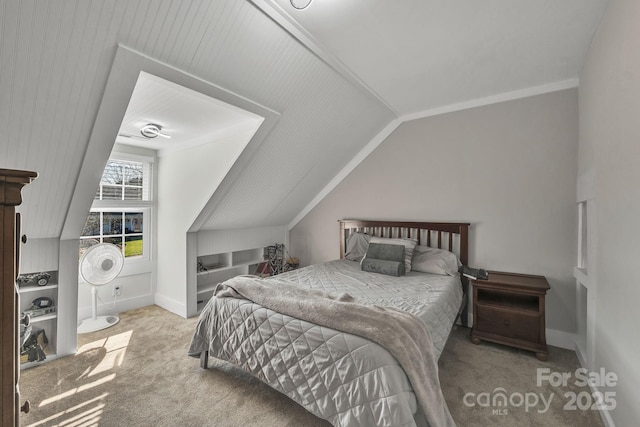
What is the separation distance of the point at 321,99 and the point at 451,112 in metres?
1.64

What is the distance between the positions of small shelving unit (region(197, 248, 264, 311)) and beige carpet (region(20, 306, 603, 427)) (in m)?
1.06

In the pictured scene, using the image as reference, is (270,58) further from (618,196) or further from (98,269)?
(98,269)

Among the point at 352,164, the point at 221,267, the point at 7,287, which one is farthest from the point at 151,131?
the point at 7,287

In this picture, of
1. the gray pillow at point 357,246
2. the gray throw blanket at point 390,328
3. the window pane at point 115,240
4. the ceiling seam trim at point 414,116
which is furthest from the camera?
the gray pillow at point 357,246

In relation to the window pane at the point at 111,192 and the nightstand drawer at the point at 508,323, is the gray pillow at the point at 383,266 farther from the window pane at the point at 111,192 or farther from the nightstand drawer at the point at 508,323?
the window pane at the point at 111,192

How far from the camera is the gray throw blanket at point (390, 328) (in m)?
1.47

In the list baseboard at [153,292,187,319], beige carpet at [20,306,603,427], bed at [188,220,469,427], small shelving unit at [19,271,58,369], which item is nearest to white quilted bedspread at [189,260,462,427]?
bed at [188,220,469,427]

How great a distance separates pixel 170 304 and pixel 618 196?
440cm

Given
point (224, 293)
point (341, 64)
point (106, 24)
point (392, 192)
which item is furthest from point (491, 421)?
point (106, 24)

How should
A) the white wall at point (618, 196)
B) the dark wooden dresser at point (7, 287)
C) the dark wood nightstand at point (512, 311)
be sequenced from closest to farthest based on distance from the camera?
1. the dark wooden dresser at point (7, 287)
2. the white wall at point (618, 196)
3. the dark wood nightstand at point (512, 311)

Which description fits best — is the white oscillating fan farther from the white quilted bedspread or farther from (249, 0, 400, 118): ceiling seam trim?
(249, 0, 400, 118): ceiling seam trim

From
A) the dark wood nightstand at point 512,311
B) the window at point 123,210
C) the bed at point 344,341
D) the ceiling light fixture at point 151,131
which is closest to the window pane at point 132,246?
the window at point 123,210

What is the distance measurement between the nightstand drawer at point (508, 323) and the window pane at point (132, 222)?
4.28 m

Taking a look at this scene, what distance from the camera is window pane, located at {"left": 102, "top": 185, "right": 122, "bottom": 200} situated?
3557 mm
